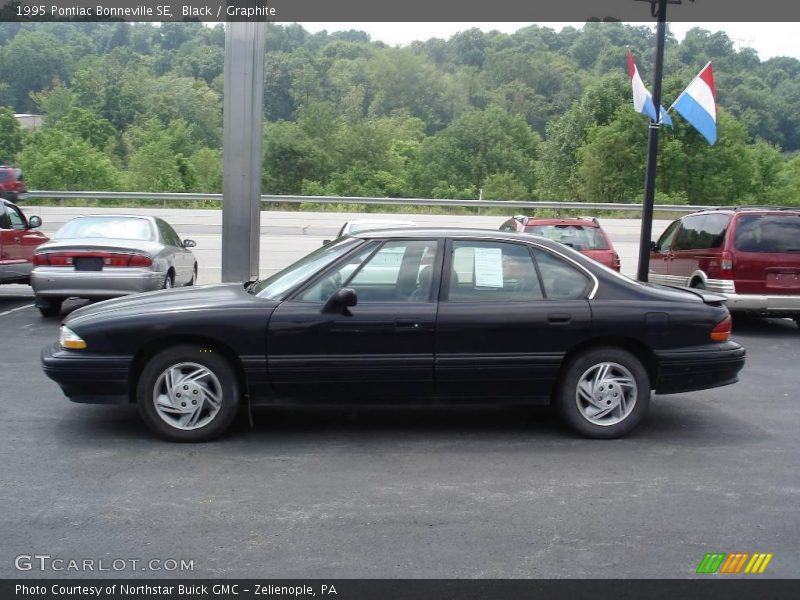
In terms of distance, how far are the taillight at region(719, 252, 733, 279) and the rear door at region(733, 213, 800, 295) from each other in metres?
0.06

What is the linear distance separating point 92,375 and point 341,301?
68.7 inches

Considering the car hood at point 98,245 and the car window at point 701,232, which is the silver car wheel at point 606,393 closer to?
the car window at point 701,232

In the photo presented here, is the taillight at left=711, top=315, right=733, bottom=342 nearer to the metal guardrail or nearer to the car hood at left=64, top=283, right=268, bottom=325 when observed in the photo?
the car hood at left=64, top=283, right=268, bottom=325

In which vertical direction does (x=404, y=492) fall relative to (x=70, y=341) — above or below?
below

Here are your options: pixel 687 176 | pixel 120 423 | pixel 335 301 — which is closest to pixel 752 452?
pixel 335 301

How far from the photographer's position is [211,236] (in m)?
25.4

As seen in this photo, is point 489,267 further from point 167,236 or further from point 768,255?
point 167,236

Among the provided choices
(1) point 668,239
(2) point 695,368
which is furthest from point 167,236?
(2) point 695,368

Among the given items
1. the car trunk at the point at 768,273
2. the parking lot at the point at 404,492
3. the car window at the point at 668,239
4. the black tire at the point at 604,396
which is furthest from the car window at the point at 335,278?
the car window at the point at 668,239

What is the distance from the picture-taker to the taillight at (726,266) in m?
11.7

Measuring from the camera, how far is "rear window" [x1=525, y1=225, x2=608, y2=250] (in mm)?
13844

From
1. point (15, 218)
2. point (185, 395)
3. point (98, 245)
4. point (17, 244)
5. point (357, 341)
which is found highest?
point (15, 218)

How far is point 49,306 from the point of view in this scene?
12.1m

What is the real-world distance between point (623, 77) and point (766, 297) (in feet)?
173
